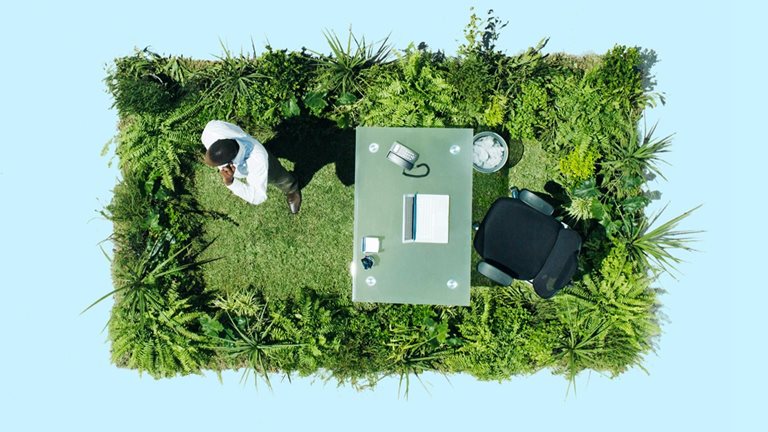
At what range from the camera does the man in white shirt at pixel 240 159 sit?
4.04 m

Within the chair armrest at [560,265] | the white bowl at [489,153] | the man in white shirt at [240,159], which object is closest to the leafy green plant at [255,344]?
the man in white shirt at [240,159]

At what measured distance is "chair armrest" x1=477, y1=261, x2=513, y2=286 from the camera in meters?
4.54

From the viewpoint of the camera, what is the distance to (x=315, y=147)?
535 cm

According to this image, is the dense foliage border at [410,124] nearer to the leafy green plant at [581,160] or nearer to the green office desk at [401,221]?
the leafy green plant at [581,160]

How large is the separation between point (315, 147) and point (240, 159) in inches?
47.6

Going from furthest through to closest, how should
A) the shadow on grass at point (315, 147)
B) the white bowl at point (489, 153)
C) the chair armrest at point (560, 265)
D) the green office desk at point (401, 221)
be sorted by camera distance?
the shadow on grass at point (315, 147) < the white bowl at point (489, 153) < the green office desk at point (401, 221) < the chair armrest at point (560, 265)

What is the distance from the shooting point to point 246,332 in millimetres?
5113

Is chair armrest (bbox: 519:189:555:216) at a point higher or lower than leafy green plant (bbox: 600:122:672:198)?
lower

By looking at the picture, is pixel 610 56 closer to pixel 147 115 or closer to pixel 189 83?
pixel 189 83

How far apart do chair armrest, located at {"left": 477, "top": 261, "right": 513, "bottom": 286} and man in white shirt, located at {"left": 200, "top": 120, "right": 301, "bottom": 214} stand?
207 cm

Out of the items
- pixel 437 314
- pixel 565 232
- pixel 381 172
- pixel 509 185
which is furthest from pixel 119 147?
pixel 565 232

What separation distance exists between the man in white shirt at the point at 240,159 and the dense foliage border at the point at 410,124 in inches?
30.7

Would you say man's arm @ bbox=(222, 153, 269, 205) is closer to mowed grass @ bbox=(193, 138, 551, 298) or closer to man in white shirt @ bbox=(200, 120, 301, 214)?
man in white shirt @ bbox=(200, 120, 301, 214)

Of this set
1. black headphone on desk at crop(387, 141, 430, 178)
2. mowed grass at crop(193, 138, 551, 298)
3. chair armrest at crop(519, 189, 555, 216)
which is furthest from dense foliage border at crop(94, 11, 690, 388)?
chair armrest at crop(519, 189, 555, 216)
